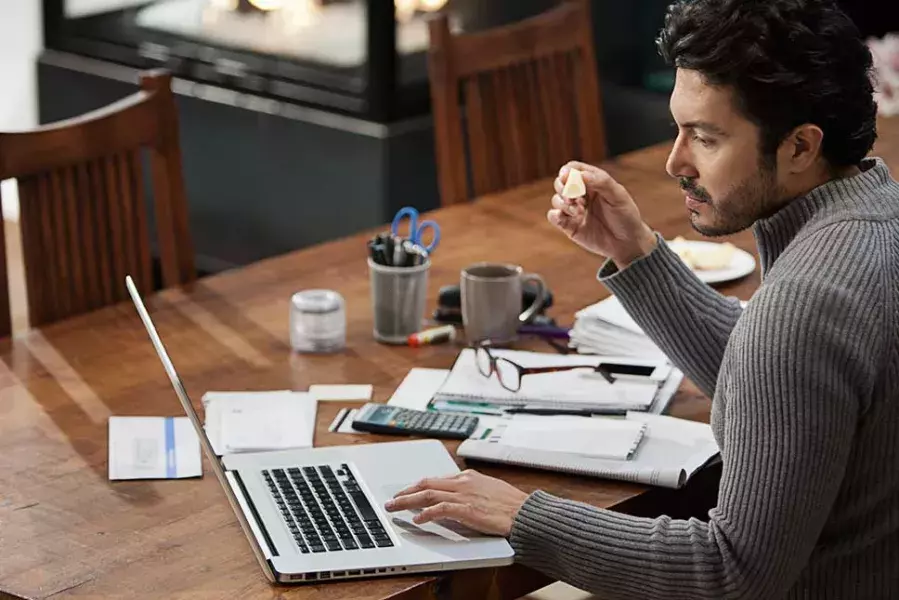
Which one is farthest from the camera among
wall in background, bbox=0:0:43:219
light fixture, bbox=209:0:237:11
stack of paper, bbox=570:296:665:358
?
wall in background, bbox=0:0:43:219

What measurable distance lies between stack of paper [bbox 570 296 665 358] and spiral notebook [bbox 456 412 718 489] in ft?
0.91

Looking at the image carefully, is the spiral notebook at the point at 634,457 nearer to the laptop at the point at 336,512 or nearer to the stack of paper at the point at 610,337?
the laptop at the point at 336,512

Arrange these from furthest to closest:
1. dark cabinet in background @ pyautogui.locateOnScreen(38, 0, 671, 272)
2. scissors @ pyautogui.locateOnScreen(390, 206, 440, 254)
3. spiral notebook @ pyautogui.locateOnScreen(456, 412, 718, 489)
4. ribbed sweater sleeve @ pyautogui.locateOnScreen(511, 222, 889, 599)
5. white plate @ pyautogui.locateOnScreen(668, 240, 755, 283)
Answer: dark cabinet in background @ pyautogui.locateOnScreen(38, 0, 671, 272)
white plate @ pyautogui.locateOnScreen(668, 240, 755, 283)
scissors @ pyautogui.locateOnScreen(390, 206, 440, 254)
spiral notebook @ pyautogui.locateOnScreen(456, 412, 718, 489)
ribbed sweater sleeve @ pyautogui.locateOnScreen(511, 222, 889, 599)

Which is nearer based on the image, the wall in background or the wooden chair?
the wooden chair

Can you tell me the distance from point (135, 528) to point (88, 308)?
85 cm

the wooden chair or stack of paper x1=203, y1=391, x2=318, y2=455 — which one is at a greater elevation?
the wooden chair

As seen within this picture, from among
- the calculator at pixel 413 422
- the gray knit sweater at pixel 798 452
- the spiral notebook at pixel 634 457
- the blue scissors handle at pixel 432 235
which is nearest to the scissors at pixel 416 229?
the blue scissors handle at pixel 432 235

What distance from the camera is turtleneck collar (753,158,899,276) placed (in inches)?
63.4

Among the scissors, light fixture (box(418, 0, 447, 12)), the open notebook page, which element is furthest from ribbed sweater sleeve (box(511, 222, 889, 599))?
light fixture (box(418, 0, 447, 12))

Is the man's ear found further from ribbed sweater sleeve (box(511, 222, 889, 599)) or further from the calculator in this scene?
the calculator

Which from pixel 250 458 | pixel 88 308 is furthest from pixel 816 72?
pixel 88 308

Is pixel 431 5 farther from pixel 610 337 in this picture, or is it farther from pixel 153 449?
pixel 153 449

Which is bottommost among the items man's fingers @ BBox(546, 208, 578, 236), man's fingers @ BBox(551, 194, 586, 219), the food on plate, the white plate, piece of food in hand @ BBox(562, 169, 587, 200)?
the white plate

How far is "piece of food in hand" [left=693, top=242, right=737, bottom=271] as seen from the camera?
246 cm
